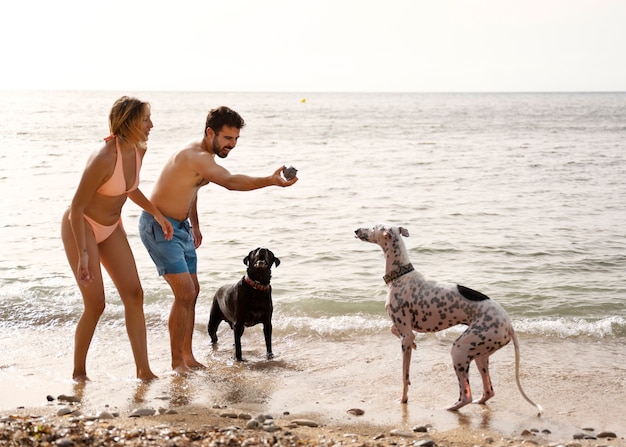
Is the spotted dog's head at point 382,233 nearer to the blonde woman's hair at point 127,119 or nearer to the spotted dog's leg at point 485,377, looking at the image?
the spotted dog's leg at point 485,377

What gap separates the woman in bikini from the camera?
224 inches

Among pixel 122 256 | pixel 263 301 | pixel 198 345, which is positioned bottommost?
pixel 198 345

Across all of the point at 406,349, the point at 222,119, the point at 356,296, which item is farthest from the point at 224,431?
the point at 356,296

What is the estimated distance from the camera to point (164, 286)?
10.0 metres

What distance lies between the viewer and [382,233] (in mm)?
5863

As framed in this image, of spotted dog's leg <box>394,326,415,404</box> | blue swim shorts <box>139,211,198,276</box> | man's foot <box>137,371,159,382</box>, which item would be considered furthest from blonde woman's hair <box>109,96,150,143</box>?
spotted dog's leg <box>394,326,415,404</box>

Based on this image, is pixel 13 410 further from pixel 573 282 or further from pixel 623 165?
pixel 623 165

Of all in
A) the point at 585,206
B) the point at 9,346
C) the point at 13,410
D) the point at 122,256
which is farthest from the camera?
the point at 585,206

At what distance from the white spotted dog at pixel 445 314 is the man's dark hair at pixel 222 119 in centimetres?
132

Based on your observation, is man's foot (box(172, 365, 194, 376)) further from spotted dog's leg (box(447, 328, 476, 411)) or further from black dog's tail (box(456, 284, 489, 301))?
black dog's tail (box(456, 284, 489, 301))

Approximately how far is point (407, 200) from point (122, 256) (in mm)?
11780

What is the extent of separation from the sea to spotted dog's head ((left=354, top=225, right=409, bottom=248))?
Answer: 48.2 inches

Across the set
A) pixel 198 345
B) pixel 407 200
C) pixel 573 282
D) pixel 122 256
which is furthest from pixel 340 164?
pixel 122 256

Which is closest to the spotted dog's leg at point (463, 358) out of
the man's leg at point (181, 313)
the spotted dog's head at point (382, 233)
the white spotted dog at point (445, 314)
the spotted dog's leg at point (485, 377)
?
the white spotted dog at point (445, 314)
